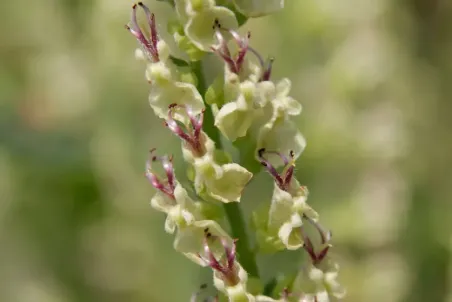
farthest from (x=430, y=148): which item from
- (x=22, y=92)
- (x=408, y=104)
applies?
(x=22, y=92)

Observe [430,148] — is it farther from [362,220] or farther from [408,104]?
[362,220]

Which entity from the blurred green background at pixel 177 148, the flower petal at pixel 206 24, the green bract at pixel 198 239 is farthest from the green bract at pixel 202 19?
the blurred green background at pixel 177 148

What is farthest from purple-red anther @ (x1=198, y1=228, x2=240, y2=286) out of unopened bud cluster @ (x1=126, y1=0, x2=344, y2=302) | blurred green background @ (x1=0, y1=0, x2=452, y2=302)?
blurred green background @ (x1=0, y1=0, x2=452, y2=302)

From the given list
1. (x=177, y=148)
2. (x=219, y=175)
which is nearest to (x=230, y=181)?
(x=219, y=175)

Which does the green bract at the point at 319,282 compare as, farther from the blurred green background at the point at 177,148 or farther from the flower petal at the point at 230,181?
the blurred green background at the point at 177,148

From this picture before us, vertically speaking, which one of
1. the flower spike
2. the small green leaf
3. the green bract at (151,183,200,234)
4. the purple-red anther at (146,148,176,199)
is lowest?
the green bract at (151,183,200,234)

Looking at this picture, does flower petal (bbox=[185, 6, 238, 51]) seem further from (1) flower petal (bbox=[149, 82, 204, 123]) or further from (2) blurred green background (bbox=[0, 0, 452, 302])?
(2) blurred green background (bbox=[0, 0, 452, 302])

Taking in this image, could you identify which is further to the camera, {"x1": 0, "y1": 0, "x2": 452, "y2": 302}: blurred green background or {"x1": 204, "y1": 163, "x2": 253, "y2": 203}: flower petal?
{"x1": 0, "y1": 0, "x2": 452, "y2": 302}: blurred green background
